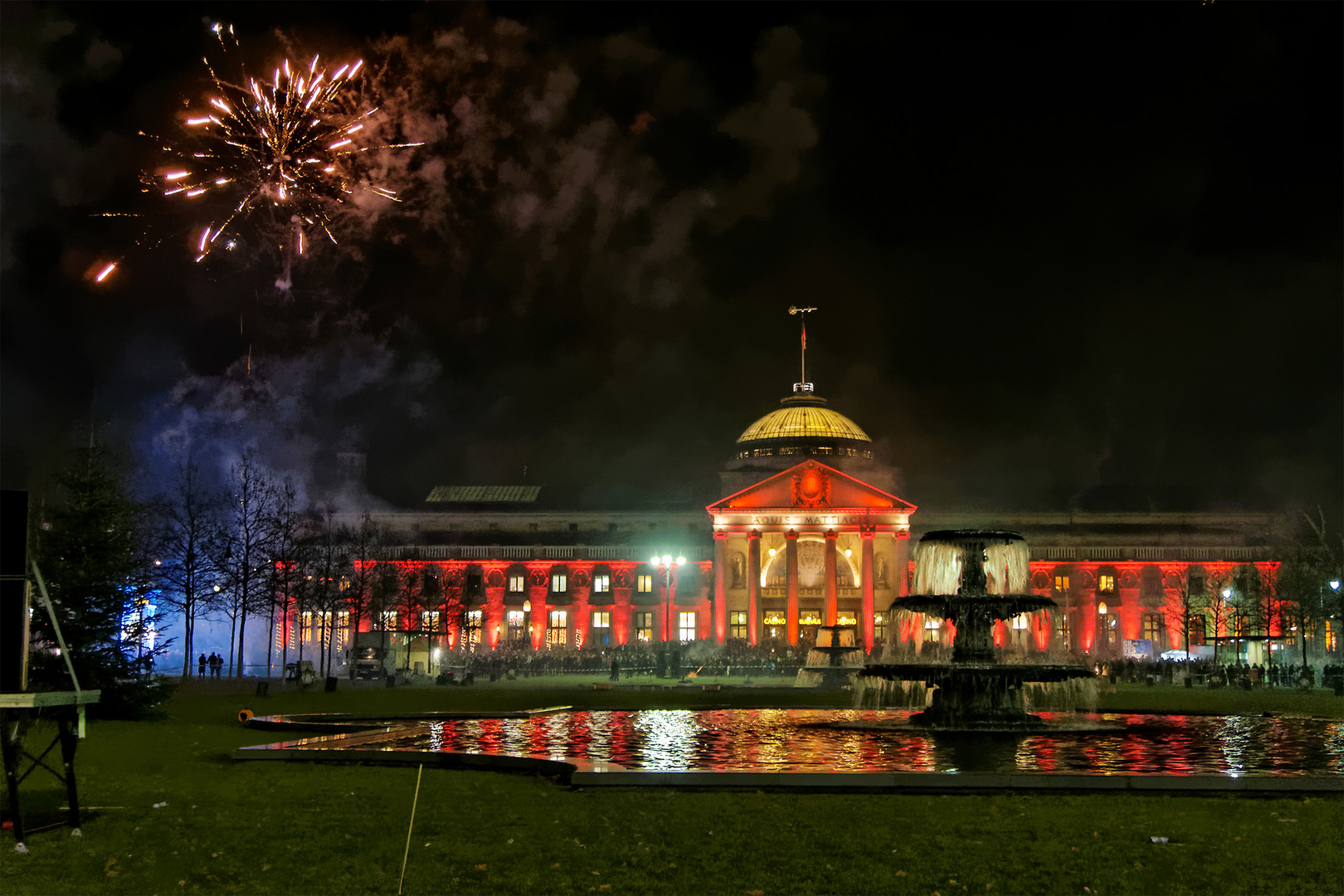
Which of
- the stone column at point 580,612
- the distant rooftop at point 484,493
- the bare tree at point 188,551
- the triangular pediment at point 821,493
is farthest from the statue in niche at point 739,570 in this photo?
the bare tree at point 188,551

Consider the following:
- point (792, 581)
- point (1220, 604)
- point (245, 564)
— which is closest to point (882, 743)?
point (245, 564)

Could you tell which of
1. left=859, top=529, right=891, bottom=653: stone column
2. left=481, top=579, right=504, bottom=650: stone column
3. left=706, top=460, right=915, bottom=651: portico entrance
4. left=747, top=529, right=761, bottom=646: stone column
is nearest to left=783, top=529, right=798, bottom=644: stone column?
left=706, top=460, right=915, bottom=651: portico entrance

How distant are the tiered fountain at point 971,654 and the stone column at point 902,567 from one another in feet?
202

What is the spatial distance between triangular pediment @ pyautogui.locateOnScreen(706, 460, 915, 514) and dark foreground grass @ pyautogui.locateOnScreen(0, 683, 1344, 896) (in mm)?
73206

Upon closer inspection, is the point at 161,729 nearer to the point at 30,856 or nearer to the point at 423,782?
the point at 423,782

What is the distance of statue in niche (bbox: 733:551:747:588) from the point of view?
89625mm

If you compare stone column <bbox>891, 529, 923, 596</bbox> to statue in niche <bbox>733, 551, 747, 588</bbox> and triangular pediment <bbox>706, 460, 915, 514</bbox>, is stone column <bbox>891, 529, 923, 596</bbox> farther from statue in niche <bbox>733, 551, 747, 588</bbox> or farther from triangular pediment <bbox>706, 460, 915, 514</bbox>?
statue in niche <bbox>733, 551, 747, 588</bbox>

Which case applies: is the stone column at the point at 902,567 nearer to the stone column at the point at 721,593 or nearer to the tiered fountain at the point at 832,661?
the stone column at the point at 721,593

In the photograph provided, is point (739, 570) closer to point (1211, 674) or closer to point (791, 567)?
point (791, 567)

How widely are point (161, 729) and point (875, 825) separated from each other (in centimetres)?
1581

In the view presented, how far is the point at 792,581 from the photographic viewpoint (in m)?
88.2

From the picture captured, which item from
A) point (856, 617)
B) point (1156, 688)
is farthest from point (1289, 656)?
point (1156, 688)

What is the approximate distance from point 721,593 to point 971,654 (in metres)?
65.5

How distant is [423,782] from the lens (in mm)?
15070
